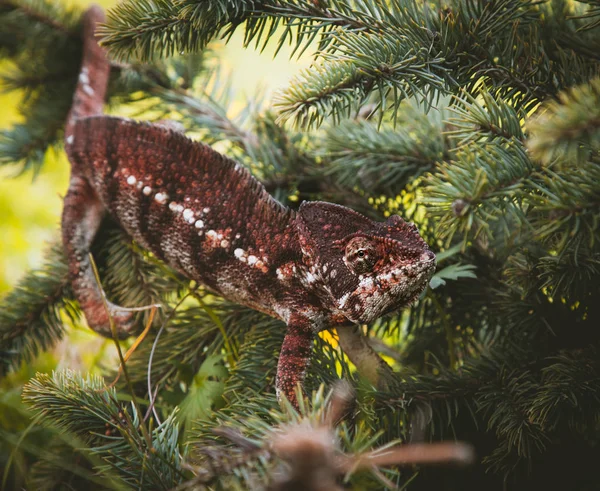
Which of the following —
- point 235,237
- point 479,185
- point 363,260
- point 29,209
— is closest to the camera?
point 479,185

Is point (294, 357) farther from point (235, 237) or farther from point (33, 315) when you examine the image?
point (33, 315)

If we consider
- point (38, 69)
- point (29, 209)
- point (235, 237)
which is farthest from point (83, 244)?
point (29, 209)

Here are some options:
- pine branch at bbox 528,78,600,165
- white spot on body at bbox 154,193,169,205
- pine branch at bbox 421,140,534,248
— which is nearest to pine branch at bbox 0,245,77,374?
white spot on body at bbox 154,193,169,205

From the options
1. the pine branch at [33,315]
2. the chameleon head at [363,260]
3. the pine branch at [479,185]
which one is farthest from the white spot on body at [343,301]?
the pine branch at [33,315]

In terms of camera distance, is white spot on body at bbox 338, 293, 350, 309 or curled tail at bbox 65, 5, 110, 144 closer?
white spot on body at bbox 338, 293, 350, 309

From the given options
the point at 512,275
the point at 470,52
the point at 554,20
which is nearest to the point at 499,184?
the point at 470,52

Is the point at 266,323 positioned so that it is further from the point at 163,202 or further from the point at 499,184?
the point at 499,184

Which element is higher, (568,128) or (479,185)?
(568,128)

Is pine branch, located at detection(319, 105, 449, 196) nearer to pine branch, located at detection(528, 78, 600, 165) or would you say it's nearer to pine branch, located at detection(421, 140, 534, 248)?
pine branch, located at detection(421, 140, 534, 248)
